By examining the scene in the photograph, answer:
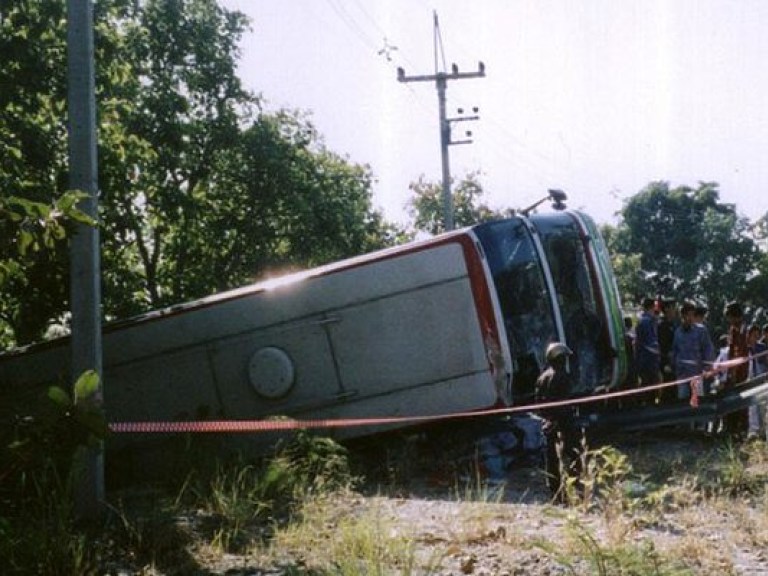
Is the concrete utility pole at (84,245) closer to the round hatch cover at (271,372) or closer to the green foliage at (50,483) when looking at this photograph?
the green foliage at (50,483)

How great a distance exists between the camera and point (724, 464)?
7109mm

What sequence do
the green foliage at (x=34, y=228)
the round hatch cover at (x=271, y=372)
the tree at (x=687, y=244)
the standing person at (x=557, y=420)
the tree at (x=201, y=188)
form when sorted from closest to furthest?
the green foliage at (x=34, y=228) < the standing person at (x=557, y=420) < the round hatch cover at (x=271, y=372) < the tree at (x=201, y=188) < the tree at (x=687, y=244)

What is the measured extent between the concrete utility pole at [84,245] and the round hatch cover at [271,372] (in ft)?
9.65

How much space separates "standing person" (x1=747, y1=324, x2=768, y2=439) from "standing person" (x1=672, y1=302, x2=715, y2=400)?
0.51 metres

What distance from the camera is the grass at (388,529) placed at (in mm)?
4336

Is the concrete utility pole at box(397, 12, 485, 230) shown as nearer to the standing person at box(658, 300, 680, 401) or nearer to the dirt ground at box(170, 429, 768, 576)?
the standing person at box(658, 300, 680, 401)

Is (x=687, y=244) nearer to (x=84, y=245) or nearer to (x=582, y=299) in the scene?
(x=582, y=299)

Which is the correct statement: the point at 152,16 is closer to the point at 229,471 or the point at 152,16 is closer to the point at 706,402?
the point at 229,471

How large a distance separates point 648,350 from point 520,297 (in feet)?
9.60

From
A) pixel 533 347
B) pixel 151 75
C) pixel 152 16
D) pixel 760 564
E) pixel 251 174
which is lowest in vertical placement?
pixel 760 564

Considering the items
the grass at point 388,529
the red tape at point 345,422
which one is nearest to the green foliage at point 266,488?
the grass at point 388,529

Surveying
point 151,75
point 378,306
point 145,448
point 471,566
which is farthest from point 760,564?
point 151,75

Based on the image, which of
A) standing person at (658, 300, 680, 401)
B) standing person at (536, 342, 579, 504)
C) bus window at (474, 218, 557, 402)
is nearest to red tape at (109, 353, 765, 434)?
standing person at (536, 342, 579, 504)

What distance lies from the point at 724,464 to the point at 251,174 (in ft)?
63.9
